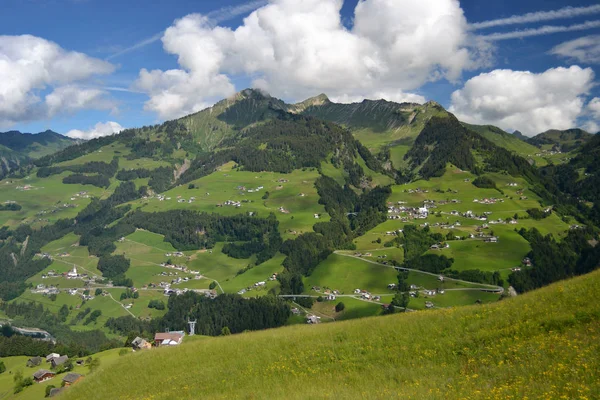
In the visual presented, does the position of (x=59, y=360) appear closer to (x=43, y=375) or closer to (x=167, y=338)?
(x=43, y=375)

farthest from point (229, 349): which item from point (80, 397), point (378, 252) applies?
point (378, 252)

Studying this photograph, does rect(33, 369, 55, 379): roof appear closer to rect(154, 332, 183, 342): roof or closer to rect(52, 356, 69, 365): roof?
rect(52, 356, 69, 365): roof

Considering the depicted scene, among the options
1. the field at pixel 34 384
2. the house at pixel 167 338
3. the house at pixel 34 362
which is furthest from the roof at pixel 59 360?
the house at pixel 167 338

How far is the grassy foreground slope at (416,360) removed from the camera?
17188 mm

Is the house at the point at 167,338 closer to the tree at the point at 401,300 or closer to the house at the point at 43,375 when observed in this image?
the house at the point at 43,375

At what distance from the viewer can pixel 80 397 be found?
112 feet

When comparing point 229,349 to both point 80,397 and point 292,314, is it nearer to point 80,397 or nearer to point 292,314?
point 80,397

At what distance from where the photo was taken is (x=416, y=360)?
74.2ft

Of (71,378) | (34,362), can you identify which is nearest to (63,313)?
(34,362)

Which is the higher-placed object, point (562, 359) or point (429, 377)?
point (562, 359)

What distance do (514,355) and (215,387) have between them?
60.8ft

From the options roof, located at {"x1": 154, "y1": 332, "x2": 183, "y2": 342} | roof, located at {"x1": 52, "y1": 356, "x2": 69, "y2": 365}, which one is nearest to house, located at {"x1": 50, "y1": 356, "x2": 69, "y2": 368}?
roof, located at {"x1": 52, "y1": 356, "x2": 69, "y2": 365}

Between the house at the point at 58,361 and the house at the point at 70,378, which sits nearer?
the house at the point at 70,378

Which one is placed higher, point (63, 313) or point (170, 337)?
point (170, 337)
